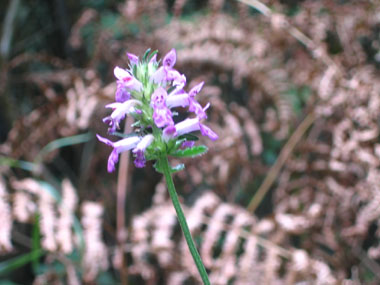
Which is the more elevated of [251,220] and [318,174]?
→ [318,174]

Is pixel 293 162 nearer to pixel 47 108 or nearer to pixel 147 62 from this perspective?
pixel 47 108

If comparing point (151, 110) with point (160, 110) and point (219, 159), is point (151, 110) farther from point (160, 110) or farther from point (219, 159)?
point (219, 159)

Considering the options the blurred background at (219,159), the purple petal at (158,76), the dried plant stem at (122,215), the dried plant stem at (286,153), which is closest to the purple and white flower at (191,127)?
the purple petal at (158,76)

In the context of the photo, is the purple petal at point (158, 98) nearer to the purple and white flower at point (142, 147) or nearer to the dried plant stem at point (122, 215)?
the purple and white flower at point (142, 147)

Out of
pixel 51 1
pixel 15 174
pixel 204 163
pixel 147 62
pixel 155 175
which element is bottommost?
pixel 147 62

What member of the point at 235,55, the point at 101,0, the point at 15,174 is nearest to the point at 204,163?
the point at 235,55

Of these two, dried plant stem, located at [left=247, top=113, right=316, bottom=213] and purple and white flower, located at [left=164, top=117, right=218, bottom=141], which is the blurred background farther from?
purple and white flower, located at [left=164, top=117, right=218, bottom=141]
